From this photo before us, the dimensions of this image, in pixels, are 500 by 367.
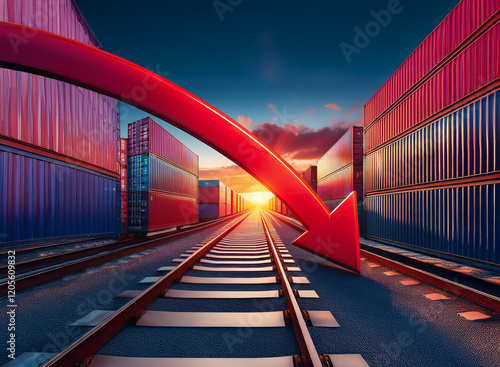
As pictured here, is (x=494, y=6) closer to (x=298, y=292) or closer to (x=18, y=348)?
(x=298, y=292)

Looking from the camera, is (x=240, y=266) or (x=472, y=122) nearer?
(x=240, y=266)

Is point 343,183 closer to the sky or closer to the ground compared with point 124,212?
closer to the sky

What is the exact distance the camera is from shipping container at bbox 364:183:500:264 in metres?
4.82

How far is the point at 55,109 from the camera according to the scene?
288 inches

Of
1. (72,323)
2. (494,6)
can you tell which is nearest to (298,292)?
(72,323)

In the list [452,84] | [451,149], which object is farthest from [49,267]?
[452,84]

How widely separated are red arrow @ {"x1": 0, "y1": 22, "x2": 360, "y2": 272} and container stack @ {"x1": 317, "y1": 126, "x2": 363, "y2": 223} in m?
8.34

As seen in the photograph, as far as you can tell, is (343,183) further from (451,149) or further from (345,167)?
(451,149)

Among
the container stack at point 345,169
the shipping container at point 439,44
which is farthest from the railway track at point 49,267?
the container stack at point 345,169

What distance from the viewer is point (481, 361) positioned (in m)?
1.95

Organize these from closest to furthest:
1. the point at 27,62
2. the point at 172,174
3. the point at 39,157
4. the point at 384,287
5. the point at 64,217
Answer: the point at 27,62 → the point at 384,287 → the point at 39,157 → the point at 64,217 → the point at 172,174

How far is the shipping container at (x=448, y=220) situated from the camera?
15.8 feet

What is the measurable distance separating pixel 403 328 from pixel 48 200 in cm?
928

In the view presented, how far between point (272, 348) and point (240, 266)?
294 cm
